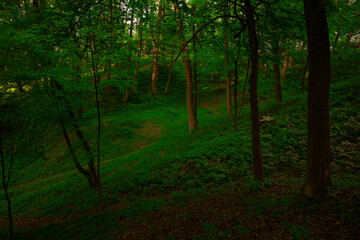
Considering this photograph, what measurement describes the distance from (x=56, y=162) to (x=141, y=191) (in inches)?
429

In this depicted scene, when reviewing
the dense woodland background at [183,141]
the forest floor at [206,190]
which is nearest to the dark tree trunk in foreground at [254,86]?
the dense woodland background at [183,141]

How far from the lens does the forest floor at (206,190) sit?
404 centimetres

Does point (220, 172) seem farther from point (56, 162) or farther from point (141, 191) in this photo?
point (56, 162)

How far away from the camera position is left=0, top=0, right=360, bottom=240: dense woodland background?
4133 mm

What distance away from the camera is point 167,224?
5070 mm

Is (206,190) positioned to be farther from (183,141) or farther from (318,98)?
(183,141)

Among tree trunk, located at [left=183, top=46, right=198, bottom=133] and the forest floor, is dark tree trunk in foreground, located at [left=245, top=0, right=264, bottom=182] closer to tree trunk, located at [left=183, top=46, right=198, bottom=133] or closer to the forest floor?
the forest floor

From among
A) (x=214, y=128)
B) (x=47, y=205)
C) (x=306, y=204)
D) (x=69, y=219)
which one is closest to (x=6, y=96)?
(x=69, y=219)

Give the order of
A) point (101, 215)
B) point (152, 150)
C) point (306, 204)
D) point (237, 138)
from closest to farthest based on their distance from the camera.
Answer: point (306, 204) < point (101, 215) < point (237, 138) < point (152, 150)

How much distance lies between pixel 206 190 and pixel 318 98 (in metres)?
4.88

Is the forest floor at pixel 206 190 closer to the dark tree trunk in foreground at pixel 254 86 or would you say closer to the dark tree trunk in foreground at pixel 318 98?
the dark tree trunk in foreground at pixel 318 98

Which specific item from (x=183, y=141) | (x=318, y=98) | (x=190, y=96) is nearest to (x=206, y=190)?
(x=318, y=98)

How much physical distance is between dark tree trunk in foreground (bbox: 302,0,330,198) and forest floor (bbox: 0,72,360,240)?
528 millimetres

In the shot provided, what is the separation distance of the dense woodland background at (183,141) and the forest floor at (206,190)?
0.17ft
